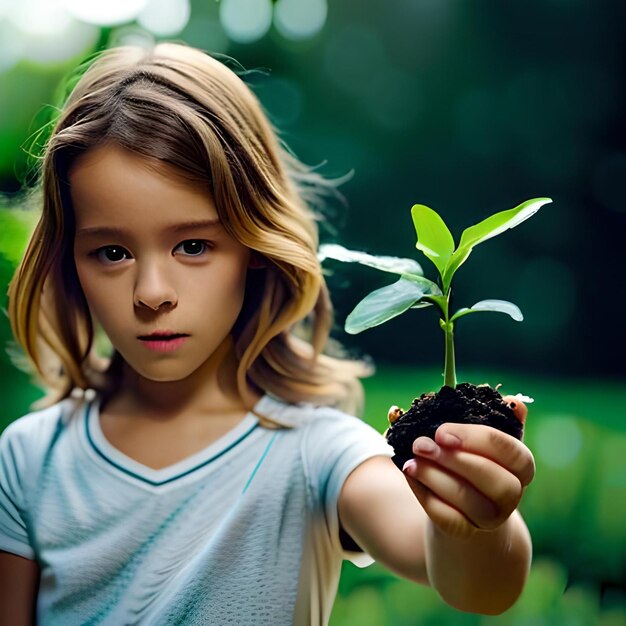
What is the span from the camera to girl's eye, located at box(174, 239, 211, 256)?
0.84 meters

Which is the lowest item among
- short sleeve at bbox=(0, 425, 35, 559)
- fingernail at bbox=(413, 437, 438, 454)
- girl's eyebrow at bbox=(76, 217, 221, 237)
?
short sleeve at bbox=(0, 425, 35, 559)

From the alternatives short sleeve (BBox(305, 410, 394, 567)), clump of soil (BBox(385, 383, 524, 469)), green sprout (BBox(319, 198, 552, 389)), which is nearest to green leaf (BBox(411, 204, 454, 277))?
green sprout (BBox(319, 198, 552, 389))

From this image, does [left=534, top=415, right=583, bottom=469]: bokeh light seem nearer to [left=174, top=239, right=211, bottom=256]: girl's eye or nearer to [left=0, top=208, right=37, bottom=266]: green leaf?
[left=174, top=239, right=211, bottom=256]: girl's eye

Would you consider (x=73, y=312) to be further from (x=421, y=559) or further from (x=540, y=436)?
(x=540, y=436)

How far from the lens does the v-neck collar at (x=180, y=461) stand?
901 mm

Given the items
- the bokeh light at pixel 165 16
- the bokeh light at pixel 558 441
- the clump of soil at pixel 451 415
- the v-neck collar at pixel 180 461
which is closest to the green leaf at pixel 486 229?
the clump of soil at pixel 451 415

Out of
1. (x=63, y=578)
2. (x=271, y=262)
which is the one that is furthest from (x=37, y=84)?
(x=63, y=578)

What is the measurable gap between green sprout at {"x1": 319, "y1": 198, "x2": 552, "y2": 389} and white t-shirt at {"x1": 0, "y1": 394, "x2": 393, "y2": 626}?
225mm

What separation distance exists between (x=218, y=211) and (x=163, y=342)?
156 millimetres

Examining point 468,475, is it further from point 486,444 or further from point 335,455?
point 335,455

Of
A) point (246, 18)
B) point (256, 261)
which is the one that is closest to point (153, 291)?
point (256, 261)

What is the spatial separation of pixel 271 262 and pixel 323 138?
25cm

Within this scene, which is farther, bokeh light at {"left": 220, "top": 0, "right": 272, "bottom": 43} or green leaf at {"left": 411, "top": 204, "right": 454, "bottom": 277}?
bokeh light at {"left": 220, "top": 0, "right": 272, "bottom": 43}

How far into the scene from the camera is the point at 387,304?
674mm
